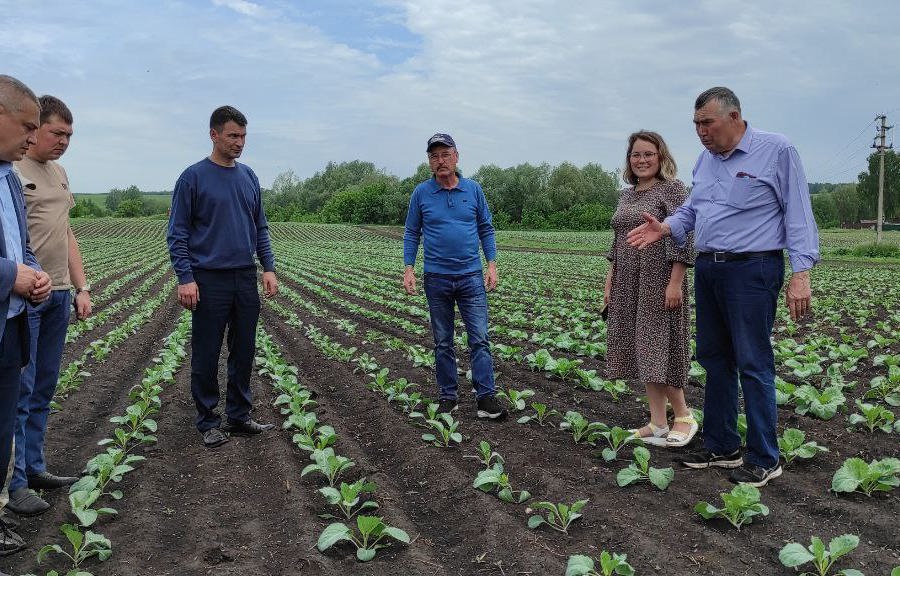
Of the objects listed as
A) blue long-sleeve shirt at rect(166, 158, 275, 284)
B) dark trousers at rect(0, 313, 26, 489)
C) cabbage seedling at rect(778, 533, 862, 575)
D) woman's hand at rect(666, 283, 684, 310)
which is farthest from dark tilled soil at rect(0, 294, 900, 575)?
blue long-sleeve shirt at rect(166, 158, 275, 284)

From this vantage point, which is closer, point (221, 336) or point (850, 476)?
point (850, 476)

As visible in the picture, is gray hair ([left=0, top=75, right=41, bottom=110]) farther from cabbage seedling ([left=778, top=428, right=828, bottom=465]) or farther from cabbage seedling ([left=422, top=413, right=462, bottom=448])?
cabbage seedling ([left=778, top=428, right=828, bottom=465])

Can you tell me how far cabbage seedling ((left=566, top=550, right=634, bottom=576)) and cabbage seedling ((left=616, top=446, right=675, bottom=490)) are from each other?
0.99 m

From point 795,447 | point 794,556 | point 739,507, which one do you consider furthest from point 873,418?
point 794,556

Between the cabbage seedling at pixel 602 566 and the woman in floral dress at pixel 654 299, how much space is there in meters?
1.88

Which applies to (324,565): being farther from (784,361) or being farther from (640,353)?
(784,361)

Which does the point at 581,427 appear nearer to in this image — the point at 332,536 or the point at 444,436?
the point at 444,436

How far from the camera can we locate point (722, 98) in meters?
3.96

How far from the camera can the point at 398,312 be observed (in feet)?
42.4

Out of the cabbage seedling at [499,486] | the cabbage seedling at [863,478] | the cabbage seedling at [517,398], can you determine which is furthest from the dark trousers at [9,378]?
the cabbage seedling at [863,478]

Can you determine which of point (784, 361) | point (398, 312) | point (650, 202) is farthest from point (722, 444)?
point (398, 312)

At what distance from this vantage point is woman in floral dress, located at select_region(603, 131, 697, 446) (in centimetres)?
461

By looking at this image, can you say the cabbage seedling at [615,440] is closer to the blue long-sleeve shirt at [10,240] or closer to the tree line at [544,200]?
the blue long-sleeve shirt at [10,240]

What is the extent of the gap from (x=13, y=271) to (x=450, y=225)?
126 inches
